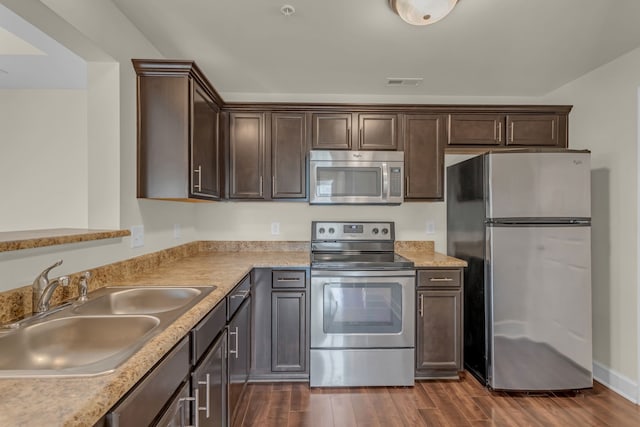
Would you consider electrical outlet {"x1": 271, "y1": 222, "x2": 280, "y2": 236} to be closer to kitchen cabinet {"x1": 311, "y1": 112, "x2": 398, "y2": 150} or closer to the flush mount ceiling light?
kitchen cabinet {"x1": 311, "y1": 112, "x2": 398, "y2": 150}

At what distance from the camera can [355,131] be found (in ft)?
9.45

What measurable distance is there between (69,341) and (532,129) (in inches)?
137

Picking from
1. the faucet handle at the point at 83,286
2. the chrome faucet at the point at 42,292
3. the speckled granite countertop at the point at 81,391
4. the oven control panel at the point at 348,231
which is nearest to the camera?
the speckled granite countertop at the point at 81,391

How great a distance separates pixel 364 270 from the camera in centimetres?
244

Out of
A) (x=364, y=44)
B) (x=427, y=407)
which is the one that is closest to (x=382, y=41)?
(x=364, y=44)

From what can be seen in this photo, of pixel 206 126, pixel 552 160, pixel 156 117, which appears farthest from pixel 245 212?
pixel 552 160

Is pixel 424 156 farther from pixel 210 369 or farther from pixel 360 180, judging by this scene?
pixel 210 369

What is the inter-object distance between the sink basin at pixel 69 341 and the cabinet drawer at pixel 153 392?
0.11 metres

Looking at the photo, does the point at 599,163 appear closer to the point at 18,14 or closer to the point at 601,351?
the point at 601,351

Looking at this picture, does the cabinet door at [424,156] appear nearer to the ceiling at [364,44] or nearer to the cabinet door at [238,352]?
the ceiling at [364,44]

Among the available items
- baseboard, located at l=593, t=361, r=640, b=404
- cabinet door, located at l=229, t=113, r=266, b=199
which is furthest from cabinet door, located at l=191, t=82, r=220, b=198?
baseboard, located at l=593, t=361, r=640, b=404

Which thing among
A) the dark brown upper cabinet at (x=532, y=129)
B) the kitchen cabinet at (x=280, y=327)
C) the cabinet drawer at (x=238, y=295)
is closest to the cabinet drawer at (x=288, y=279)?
the kitchen cabinet at (x=280, y=327)

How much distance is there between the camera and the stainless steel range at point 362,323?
8.00 feet

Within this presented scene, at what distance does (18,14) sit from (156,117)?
754 millimetres
